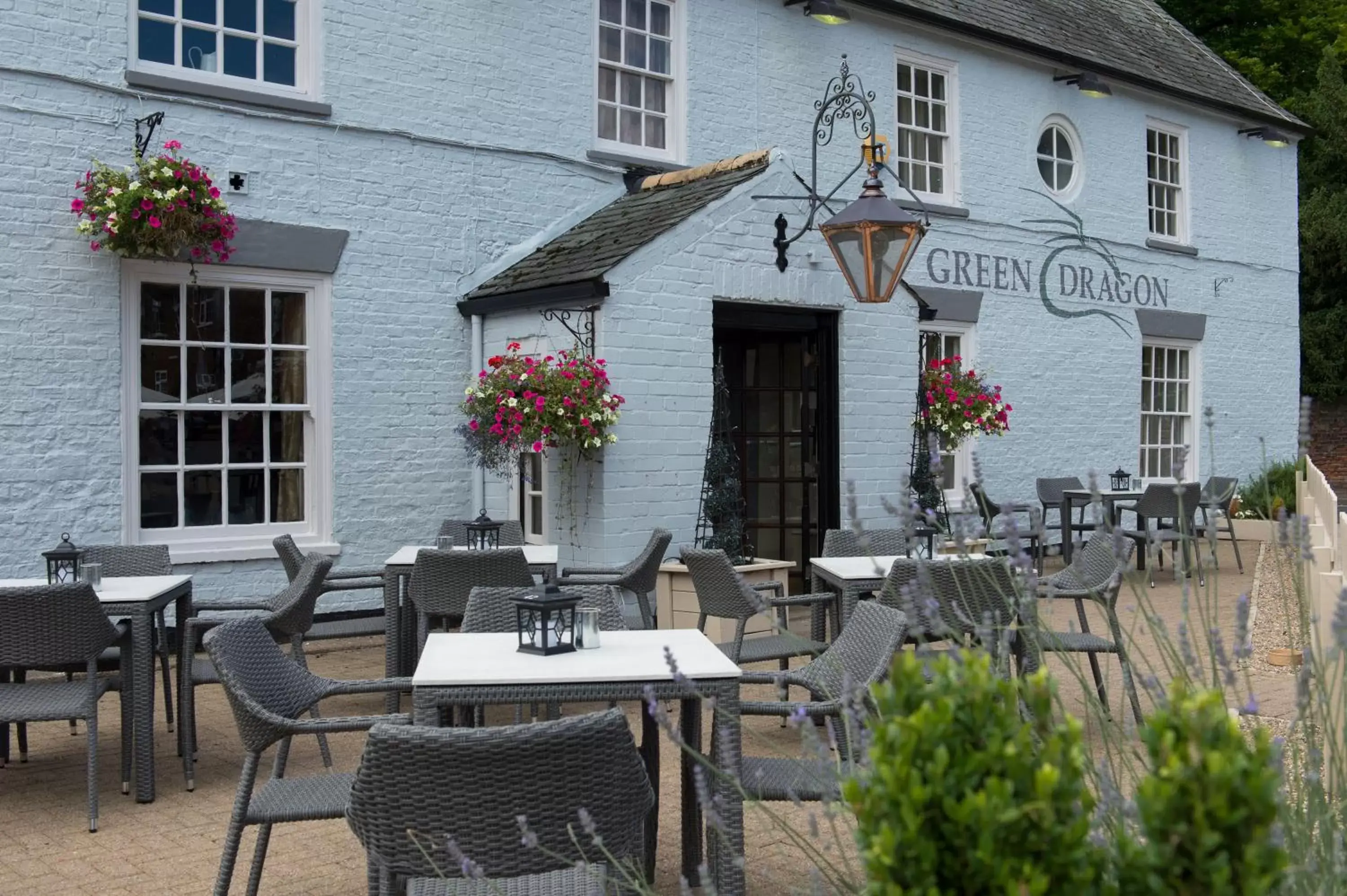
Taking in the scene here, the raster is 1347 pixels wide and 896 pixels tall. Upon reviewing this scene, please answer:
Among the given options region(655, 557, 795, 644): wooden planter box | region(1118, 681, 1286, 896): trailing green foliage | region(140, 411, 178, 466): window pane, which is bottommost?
region(655, 557, 795, 644): wooden planter box

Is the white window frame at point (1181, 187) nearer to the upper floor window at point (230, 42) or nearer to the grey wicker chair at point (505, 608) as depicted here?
the upper floor window at point (230, 42)

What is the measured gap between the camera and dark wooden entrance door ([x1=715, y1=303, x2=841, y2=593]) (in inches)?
385

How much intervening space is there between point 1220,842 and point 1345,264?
69.2 ft

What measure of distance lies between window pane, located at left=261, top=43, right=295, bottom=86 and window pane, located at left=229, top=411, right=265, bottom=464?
7.02ft

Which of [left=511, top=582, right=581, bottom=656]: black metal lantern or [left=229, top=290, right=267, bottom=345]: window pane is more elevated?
[left=229, top=290, right=267, bottom=345]: window pane

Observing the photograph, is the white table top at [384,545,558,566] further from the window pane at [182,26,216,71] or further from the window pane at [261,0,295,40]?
the window pane at [261,0,295,40]

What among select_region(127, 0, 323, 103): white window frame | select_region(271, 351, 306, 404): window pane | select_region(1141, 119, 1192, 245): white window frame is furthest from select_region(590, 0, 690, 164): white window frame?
select_region(1141, 119, 1192, 245): white window frame

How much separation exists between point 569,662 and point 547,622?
0.55 feet

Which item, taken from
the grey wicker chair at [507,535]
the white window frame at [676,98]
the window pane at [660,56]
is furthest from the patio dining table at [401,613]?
the window pane at [660,56]

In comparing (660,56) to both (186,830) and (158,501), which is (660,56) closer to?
(158,501)

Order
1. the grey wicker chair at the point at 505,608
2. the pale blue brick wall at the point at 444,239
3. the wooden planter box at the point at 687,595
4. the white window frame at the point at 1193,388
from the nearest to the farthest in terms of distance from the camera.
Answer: the grey wicker chair at the point at 505,608 < the pale blue brick wall at the point at 444,239 < the wooden planter box at the point at 687,595 < the white window frame at the point at 1193,388

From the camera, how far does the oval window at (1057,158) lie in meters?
13.6

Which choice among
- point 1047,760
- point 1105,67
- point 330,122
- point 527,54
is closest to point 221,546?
point 330,122

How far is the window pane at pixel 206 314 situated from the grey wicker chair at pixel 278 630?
2.91 metres
